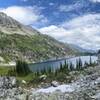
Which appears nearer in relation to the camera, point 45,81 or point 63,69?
point 45,81

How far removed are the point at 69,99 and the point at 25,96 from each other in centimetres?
964

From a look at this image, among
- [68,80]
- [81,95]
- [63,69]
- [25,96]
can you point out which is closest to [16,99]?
[25,96]

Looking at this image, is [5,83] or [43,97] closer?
[43,97]

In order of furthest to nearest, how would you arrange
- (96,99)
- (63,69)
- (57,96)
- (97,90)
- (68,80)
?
(63,69), (68,80), (97,90), (57,96), (96,99)

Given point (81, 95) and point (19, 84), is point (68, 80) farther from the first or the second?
point (81, 95)

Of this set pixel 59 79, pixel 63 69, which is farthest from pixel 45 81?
pixel 63 69

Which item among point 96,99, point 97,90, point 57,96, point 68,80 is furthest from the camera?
point 68,80

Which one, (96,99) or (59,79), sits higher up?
(96,99)

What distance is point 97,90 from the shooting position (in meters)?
83.7

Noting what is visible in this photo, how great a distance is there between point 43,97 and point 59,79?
73.1 m

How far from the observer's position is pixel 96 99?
233ft

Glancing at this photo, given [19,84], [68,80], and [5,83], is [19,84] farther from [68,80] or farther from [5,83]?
[68,80]

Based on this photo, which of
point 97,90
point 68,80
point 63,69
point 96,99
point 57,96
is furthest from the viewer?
point 63,69

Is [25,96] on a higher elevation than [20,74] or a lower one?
higher
